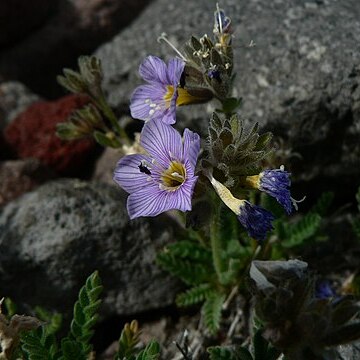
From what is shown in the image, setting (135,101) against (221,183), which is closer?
(221,183)

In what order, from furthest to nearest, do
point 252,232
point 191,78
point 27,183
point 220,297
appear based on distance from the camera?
point 27,183
point 220,297
point 191,78
point 252,232

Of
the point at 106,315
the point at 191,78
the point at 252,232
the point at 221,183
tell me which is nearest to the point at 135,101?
the point at 191,78

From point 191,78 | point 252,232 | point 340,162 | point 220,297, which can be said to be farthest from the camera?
point 340,162

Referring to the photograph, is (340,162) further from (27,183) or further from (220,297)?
(27,183)

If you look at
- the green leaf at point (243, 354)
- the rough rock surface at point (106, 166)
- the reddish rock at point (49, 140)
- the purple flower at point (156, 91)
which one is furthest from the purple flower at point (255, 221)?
the reddish rock at point (49, 140)

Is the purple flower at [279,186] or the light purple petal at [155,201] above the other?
the light purple petal at [155,201]

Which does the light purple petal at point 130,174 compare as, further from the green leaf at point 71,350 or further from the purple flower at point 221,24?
the purple flower at point 221,24

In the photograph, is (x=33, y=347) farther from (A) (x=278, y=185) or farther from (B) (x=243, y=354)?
(A) (x=278, y=185)
